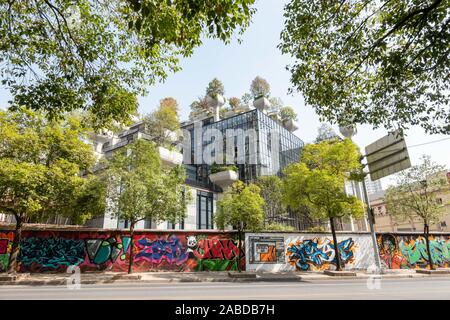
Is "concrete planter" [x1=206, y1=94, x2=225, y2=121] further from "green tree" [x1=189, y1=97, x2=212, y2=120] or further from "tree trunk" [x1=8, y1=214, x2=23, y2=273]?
"tree trunk" [x1=8, y1=214, x2=23, y2=273]

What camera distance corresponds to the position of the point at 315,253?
1988 centimetres

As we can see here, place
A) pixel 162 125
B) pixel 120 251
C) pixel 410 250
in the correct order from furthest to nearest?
pixel 162 125 → pixel 410 250 → pixel 120 251

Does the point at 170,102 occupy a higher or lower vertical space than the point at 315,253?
higher

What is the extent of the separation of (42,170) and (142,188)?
17.1 ft

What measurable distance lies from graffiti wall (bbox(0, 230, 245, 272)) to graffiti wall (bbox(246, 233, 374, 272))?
1.33 metres

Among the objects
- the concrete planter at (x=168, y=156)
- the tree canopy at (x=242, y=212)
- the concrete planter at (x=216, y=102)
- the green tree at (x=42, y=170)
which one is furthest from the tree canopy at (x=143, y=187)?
the concrete planter at (x=216, y=102)

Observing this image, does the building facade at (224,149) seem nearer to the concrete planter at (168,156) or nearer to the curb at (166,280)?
the concrete planter at (168,156)

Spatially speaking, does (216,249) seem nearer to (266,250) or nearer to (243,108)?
(266,250)

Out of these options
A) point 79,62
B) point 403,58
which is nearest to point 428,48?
point 403,58

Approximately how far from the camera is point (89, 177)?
16.9 meters

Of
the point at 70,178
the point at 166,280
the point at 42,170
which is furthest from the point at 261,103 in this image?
the point at 42,170

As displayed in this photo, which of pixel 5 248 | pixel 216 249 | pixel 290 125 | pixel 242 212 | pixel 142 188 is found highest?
pixel 290 125

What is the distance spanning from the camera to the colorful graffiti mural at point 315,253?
1952 cm
